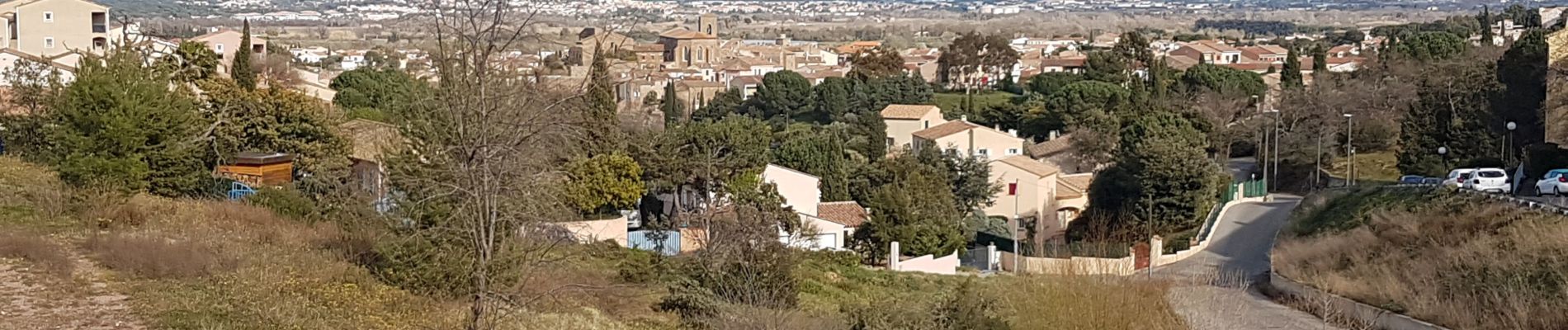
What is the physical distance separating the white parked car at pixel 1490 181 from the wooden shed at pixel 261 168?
15.6m

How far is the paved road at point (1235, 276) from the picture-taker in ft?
42.0

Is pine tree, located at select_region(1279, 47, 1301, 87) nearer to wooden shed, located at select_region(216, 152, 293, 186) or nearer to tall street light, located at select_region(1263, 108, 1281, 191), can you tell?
tall street light, located at select_region(1263, 108, 1281, 191)

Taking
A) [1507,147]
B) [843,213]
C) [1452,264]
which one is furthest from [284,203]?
[1507,147]

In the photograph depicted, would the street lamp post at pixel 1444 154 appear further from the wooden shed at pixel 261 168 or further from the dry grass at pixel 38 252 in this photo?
the dry grass at pixel 38 252

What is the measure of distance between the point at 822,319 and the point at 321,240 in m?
4.67

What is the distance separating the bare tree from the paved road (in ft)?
16.9

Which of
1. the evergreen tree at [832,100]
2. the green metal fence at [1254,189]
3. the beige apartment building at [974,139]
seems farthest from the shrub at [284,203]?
the evergreen tree at [832,100]

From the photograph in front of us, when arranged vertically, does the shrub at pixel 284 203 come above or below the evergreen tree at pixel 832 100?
above

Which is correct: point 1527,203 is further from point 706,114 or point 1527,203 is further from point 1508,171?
point 706,114

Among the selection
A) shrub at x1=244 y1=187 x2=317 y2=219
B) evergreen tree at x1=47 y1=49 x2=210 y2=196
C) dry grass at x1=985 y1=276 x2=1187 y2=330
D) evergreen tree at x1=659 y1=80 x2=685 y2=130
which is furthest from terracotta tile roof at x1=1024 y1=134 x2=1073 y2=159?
dry grass at x1=985 y1=276 x2=1187 y2=330

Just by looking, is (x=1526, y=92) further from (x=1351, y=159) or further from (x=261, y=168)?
(x=261, y=168)

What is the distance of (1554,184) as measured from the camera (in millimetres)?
20672

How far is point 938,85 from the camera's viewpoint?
204 ft

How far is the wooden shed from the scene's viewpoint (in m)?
19.3
